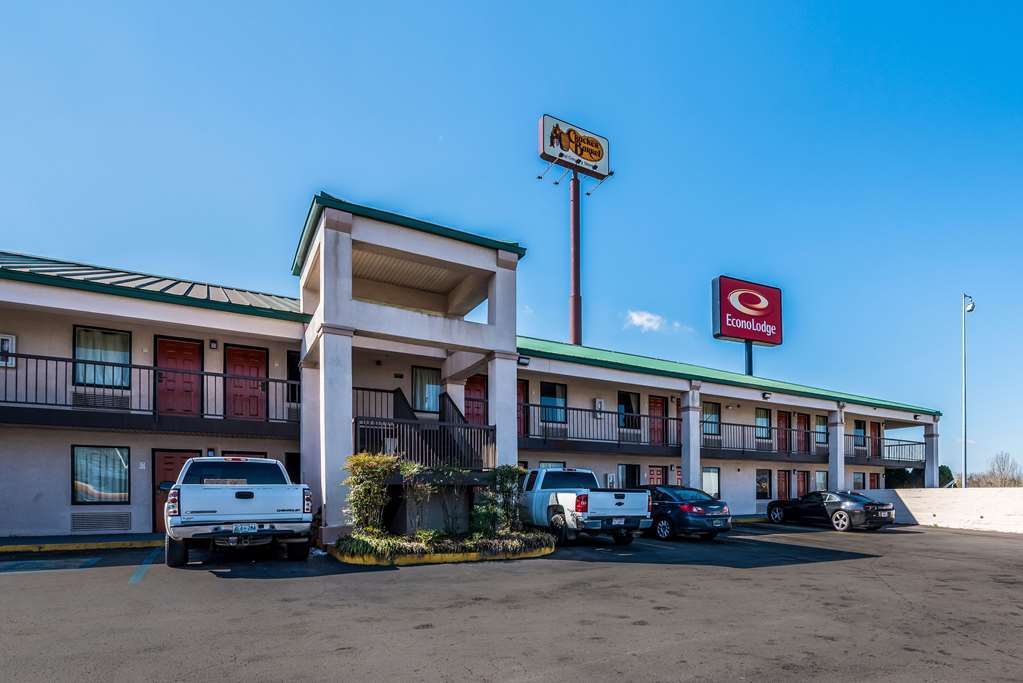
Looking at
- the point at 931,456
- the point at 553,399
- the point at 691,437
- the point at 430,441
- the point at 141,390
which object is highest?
the point at 141,390

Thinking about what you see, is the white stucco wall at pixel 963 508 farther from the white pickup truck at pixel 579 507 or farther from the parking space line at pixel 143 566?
the parking space line at pixel 143 566


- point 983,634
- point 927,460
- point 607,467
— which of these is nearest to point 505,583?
point 983,634

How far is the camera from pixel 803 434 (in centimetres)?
3195

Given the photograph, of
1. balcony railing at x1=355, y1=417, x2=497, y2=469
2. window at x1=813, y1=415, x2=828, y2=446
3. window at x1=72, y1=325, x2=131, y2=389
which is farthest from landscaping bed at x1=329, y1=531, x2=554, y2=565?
window at x1=813, y1=415, x2=828, y2=446

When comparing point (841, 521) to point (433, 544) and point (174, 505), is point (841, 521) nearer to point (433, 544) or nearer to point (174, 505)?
point (433, 544)

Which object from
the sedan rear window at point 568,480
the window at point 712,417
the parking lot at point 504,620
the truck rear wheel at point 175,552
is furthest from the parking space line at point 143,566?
the window at point 712,417

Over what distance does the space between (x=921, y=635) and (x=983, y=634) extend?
2.60 feet

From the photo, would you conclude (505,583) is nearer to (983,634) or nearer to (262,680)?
(262,680)

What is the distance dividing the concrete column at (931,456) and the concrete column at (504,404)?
2716cm

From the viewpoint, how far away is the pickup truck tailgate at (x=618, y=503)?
50.3 ft

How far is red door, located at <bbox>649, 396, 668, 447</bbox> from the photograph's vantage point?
89.7 ft

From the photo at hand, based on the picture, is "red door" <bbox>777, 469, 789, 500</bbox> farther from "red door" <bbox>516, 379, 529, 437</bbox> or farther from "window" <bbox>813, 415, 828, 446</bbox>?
"red door" <bbox>516, 379, 529, 437</bbox>

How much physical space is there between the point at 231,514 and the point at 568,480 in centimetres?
825

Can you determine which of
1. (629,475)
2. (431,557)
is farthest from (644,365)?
(431,557)
